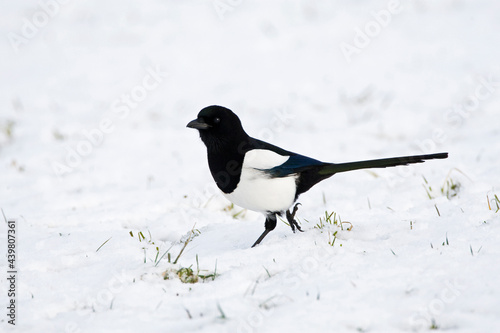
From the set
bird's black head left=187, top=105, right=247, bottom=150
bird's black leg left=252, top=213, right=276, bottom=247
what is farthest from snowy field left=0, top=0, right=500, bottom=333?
bird's black head left=187, top=105, right=247, bottom=150

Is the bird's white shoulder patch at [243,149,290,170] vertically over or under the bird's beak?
under

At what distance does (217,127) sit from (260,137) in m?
3.88

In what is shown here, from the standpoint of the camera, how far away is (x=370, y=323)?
235 centimetres

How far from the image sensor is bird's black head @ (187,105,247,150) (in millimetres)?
3795

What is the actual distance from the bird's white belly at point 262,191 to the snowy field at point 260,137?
0.71 feet

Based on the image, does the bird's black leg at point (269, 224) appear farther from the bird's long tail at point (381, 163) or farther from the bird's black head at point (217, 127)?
the bird's black head at point (217, 127)

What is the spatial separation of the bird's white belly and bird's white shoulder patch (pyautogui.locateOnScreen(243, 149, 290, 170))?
0.12ft

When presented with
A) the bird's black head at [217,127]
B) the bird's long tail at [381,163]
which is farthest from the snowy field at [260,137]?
the bird's black head at [217,127]

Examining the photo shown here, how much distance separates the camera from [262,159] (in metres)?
3.69

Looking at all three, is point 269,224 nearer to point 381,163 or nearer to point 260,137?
point 381,163

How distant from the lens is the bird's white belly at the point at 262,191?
144 inches

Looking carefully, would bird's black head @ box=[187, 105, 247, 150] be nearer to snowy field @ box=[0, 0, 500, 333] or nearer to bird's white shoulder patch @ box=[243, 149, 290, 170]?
bird's white shoulder patch @ box=[243, 149, 290, 170]

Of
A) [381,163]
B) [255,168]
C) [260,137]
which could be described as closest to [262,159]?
[255,168]

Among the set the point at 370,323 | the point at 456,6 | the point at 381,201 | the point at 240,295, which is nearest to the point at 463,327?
the point at 370,323
